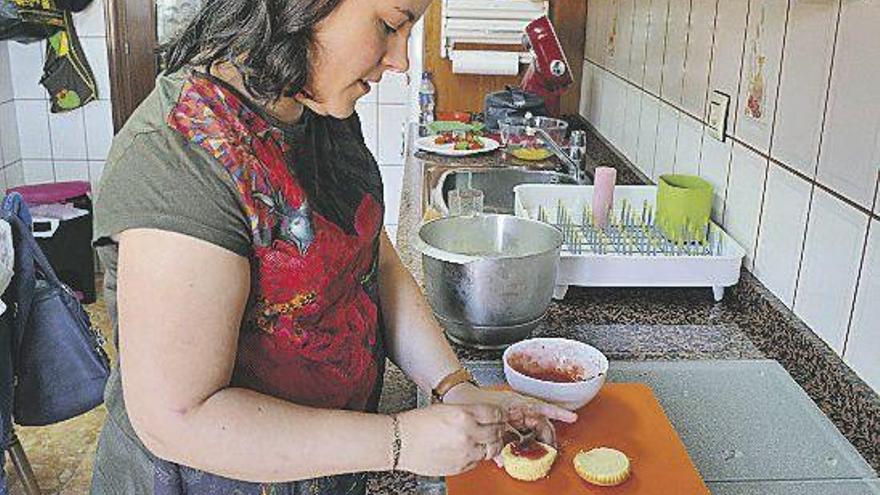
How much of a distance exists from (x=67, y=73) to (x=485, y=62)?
6.08 ft

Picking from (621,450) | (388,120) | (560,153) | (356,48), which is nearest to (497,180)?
(560,153)

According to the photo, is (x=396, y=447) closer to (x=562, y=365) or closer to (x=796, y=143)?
(x=562, y=365)

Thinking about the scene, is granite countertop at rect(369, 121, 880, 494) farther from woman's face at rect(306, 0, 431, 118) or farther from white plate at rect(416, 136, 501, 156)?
white plate at rect(416, 136, 501, 156)

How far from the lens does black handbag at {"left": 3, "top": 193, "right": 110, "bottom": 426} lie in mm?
1662

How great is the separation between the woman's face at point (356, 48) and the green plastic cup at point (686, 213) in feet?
2.65

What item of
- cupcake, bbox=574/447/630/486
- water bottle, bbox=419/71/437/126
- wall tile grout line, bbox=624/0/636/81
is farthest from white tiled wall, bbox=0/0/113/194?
cupcake, bbox=574/447/630/486

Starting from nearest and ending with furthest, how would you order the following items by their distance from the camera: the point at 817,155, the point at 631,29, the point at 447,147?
the point at 817,155
the point at 631,29
the point at 447,147

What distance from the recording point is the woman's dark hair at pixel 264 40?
701 millimetres

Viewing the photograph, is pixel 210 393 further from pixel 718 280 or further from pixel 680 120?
pixel 680 120

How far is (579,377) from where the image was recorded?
1.01 metres

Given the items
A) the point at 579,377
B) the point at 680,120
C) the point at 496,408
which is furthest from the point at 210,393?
the point at 680,120

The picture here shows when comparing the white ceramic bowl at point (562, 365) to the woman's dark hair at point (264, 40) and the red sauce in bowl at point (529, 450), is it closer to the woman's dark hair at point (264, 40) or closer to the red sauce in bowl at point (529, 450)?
the red sauce in bowl at point (529, 450)

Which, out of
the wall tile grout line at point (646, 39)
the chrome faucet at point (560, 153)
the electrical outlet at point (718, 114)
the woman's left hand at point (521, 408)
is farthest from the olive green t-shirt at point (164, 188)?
the wall tile grout line at point (646, 39)

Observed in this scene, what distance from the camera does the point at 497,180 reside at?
212 centimetres
